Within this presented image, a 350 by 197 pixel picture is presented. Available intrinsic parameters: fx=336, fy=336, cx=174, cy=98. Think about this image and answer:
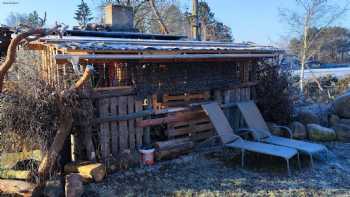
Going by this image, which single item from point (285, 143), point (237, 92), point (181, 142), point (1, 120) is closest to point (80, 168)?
point (1, 120)

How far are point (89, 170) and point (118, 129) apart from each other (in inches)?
44.0

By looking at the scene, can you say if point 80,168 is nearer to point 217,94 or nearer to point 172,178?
point 172,178

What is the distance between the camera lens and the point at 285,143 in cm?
718

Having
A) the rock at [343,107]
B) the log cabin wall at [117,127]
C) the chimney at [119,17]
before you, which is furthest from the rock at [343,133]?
the chimney at [119,17]

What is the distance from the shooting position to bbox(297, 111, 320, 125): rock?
9602 mm

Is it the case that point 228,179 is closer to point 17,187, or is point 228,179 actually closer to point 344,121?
point 17,187

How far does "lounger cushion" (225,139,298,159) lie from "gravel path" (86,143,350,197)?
1.16 feet

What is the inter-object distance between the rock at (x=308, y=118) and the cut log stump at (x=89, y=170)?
20.5 ft

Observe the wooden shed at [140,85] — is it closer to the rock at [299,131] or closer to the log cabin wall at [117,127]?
the log cabin wall at [117,127]

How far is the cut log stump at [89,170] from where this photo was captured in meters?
5.73

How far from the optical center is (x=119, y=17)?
1129cm

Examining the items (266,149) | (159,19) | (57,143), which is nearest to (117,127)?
(57,143)

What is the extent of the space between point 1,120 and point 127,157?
231cm

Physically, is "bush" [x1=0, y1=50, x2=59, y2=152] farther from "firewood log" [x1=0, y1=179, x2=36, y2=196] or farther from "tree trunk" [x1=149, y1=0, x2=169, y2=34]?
"tree trunk" [x1=149, y1=0, x2=169, y2=34]
